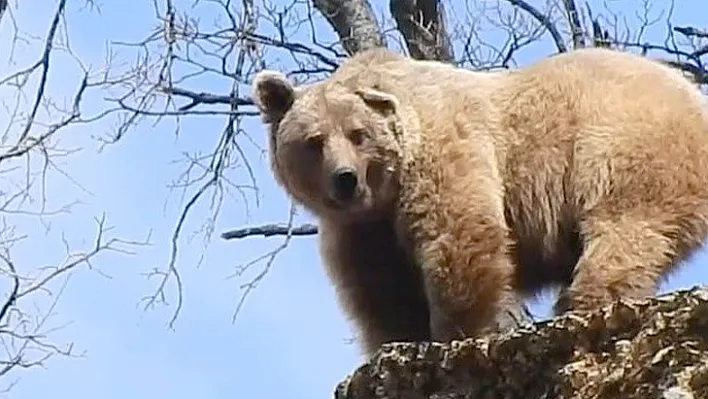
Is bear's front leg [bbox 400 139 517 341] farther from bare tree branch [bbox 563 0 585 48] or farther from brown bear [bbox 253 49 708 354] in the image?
bare tree branch [bbox 563 0 585 48]

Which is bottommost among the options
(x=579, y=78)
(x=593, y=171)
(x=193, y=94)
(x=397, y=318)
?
(x=397, y=318)

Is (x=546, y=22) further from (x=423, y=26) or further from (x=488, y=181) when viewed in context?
(x=488, y=181)

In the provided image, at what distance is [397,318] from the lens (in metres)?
4.93

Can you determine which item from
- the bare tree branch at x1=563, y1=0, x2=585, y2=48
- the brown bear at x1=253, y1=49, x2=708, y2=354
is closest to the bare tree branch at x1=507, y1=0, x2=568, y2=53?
the bare tree branch at x1=563, y1=0, x2=585, y2=48

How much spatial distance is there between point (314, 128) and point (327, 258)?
1.60 feet

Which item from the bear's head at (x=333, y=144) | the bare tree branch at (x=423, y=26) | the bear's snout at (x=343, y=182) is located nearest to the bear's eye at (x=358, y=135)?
the bear's head at (x=333, y=144)

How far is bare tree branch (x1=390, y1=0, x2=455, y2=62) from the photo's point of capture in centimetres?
820

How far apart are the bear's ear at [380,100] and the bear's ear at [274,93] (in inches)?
10.6

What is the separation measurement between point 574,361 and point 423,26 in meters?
6.52

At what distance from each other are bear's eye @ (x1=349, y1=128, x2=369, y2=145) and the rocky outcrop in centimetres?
262

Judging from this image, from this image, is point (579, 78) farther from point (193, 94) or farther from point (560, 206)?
point (193, 94)

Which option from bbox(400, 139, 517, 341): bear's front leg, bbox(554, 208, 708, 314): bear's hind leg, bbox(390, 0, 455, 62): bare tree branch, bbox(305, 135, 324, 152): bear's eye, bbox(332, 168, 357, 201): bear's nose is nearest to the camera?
bbox(554, 208, 708, 314): bear's hind leg

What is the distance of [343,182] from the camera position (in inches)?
188

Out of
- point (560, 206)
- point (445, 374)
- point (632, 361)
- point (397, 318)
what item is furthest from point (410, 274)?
point (632, 361)
